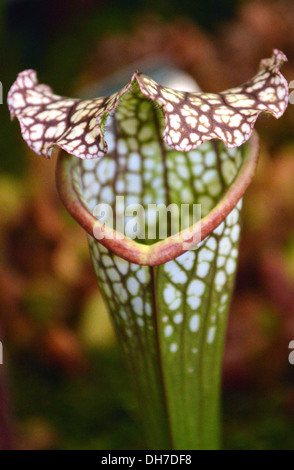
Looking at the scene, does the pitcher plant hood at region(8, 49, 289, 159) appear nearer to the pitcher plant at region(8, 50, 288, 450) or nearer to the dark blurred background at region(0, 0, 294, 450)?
the pitcher plant at region(8, 50, 288, 450)

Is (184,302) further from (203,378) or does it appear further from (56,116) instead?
(56,116)

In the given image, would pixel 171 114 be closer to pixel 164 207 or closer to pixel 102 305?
pixel 164 207

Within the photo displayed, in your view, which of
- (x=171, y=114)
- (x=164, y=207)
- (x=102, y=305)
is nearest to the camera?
(x=171, y=114)

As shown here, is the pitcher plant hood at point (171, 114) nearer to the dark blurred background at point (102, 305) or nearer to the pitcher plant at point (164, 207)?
the pitcher plant at point (164, 207)

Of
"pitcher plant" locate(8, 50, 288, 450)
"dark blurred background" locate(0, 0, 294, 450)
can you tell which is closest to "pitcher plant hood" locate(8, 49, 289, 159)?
"pitcher plant" locate(8, 50, 288, 450)

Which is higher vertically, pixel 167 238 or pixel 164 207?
pixel 164 207

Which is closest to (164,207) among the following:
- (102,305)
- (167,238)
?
(167,238)

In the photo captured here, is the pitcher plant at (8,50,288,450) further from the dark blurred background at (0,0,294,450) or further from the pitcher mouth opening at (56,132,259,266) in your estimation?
the dark blurred background at (0,0,294,450)

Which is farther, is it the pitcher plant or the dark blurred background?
the dark blurred background

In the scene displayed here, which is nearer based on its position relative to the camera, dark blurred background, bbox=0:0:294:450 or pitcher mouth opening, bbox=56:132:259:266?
pitcher mouth opening, bbox=56:132:259:266

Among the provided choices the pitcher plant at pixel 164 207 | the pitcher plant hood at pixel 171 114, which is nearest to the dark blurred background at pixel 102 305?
the pitcher plant at pixel 164 207
